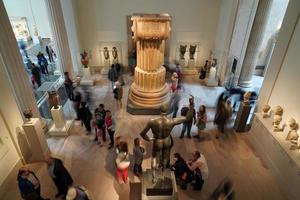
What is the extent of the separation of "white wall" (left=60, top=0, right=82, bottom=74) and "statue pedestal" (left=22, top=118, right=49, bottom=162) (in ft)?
18.6

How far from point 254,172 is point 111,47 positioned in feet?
29.5

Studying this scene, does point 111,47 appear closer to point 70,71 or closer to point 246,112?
point 70,71

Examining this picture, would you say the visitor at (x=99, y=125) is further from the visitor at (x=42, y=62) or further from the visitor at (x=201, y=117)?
the visitor at (x=42, y=62)

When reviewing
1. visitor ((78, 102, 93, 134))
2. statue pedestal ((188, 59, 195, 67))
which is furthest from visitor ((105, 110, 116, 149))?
statue pedestal ((188, 59, 195, 67))

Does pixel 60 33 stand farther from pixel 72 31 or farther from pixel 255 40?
pixel 255 40

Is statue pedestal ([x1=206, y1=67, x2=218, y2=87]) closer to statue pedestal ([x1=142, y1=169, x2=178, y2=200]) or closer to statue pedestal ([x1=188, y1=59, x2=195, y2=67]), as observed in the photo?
statue pedestal ([x1=188, y1=59, x2=195, y2=67])

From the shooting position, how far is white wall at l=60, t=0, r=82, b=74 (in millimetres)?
9805

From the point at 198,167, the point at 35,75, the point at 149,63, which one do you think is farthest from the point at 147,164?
the point at 35,75

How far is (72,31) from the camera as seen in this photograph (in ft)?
34.1

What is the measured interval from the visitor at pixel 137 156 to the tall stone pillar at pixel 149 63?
291 centimetres

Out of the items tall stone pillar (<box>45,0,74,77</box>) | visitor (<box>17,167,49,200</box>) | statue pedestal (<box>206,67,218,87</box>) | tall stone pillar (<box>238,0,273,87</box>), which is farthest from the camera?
statue pedestal (<box>206,67,218,87</box>)

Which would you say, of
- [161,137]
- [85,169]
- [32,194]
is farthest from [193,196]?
[32,194]

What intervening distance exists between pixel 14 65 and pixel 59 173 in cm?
324

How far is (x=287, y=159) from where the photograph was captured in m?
5.24
